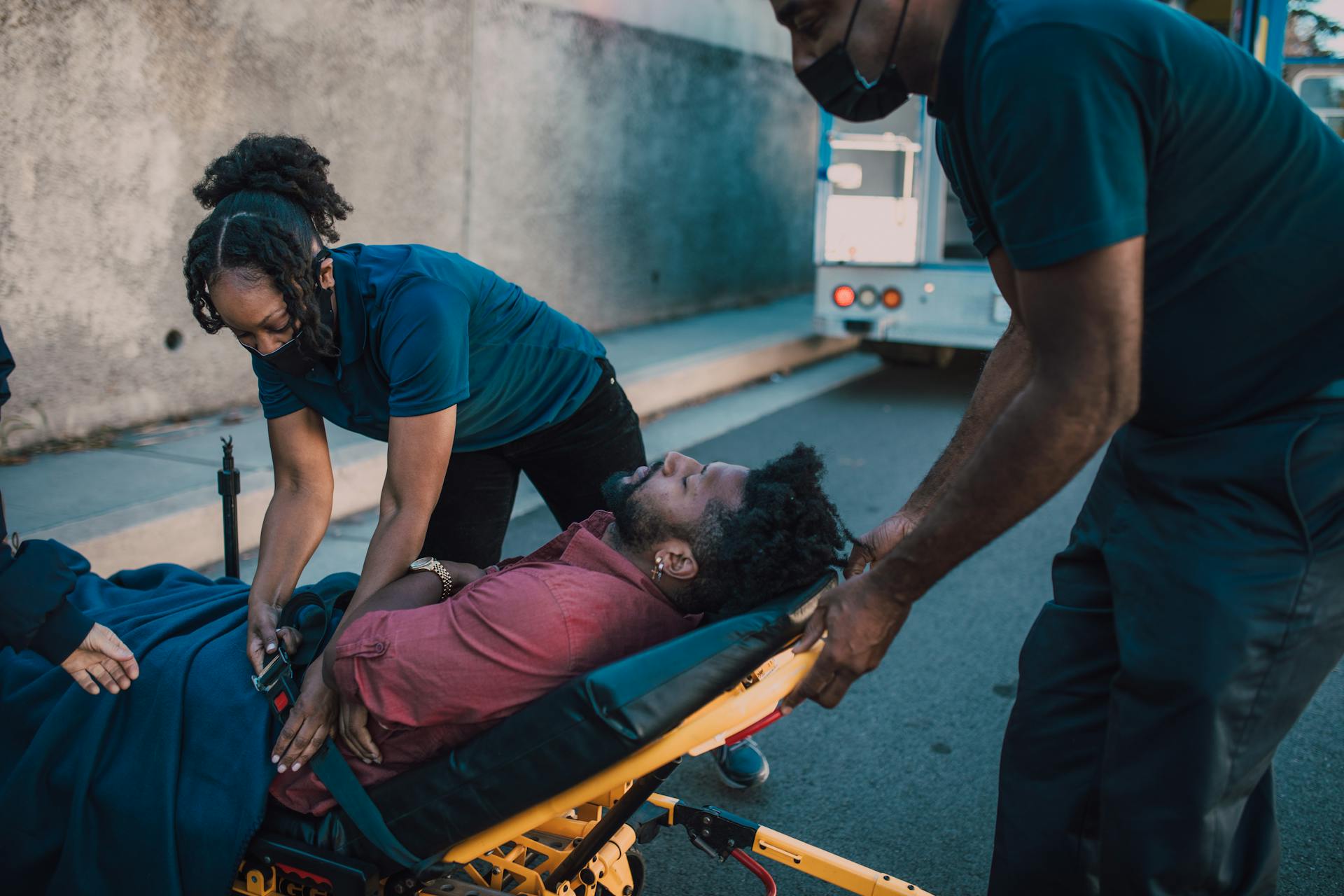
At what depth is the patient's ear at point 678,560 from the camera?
7.15ft

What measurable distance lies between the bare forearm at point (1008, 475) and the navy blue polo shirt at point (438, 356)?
1142mm

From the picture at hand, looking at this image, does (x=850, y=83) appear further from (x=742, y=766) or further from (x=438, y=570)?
(x=742, y=766)

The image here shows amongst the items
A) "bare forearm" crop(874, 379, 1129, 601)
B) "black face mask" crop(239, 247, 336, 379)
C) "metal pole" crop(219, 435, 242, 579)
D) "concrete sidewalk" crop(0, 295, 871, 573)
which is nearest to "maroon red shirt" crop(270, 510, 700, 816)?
"bare forearm" crop(874, 379, 1129, 601)

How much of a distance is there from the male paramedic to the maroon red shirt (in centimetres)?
42

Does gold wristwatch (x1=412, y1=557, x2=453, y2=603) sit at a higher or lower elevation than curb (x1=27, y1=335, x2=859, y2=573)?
higher

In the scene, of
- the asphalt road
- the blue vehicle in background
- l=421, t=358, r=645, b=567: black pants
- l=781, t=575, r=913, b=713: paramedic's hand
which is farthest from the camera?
the blue vehicle in background

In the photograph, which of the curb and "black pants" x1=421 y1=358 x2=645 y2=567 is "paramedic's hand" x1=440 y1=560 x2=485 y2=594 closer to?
"black pants" x1=421 y1=358 x2=645 y2=567

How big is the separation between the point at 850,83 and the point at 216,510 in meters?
3.73

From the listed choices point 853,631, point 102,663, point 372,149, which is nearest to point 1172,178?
point 853,631

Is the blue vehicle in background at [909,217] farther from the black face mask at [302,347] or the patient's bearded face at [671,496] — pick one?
the patient's bearded face at [671,496]

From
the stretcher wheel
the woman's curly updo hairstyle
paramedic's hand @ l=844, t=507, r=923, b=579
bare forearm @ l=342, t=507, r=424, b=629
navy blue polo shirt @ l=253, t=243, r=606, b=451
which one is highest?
the woman's curly updo hairstyle

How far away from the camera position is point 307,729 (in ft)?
6.70

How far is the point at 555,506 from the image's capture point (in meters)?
3.13

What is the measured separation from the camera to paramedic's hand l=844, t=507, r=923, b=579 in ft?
7.22
